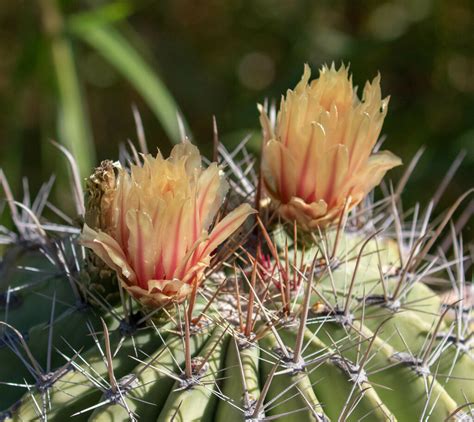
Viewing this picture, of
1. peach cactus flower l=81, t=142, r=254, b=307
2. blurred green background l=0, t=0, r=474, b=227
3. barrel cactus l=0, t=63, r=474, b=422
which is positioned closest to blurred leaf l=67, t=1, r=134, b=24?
blurred green background l=0, t=0, r=474, b=227

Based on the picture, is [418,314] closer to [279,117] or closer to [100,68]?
[279,117]

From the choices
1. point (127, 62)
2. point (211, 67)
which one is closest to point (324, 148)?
point (127, 62)

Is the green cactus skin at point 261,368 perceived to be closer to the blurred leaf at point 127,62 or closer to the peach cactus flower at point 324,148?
the peach cactus flower at point 324,148

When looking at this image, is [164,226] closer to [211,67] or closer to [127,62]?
[127,62]

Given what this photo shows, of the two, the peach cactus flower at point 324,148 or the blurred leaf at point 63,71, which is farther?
the blurred leaf at point 63,71

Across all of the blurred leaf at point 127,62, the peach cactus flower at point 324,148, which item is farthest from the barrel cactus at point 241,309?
the blurred leaf at point 127,62
